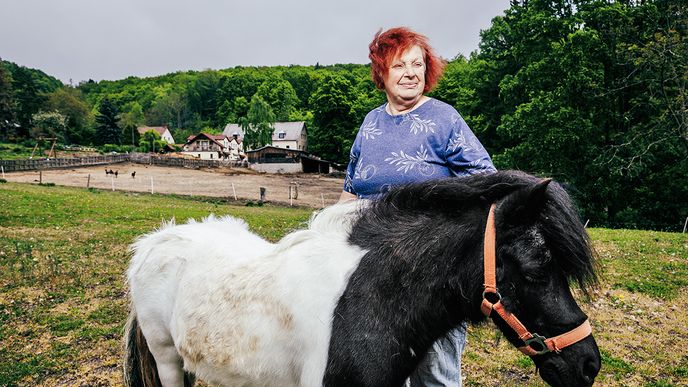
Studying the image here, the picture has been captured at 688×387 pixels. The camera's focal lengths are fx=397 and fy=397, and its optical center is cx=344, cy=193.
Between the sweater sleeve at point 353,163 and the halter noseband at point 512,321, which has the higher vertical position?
the sweater sleeve at point 353,163

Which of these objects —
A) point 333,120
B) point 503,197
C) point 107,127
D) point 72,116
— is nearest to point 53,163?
point 333,120

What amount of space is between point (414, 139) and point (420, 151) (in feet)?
0.28

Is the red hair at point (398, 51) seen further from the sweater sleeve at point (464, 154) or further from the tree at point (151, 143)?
the tree at point (151, 143)

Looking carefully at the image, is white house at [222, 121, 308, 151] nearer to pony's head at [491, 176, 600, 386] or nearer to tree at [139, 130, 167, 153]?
tree at [139, 130, 167, 153]

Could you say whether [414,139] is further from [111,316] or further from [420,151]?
→ [111,316]

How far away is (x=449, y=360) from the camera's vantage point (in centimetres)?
255

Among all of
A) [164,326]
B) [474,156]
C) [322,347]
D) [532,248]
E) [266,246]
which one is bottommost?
[164,326]

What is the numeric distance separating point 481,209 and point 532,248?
290 mm

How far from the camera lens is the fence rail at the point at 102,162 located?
41.3 metres

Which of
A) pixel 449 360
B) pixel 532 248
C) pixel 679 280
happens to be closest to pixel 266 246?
pixel 449 360

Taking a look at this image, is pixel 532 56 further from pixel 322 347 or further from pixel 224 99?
pixel 224 99

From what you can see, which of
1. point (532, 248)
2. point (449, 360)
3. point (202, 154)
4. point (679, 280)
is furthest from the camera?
point (202, 154)

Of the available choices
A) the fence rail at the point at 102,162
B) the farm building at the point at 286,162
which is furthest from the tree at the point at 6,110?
the farm building at the point at 286,162

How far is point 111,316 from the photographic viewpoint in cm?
597
